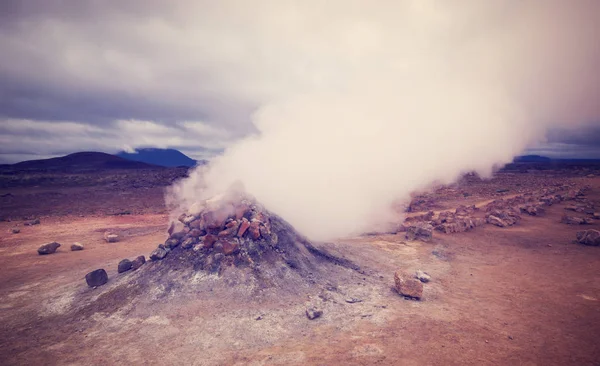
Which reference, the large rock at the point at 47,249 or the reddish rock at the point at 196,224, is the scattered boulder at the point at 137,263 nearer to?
the reddish rock at the point at 196,224

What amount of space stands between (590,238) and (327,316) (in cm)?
1462

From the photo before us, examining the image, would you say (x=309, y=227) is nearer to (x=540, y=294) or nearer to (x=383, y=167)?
(x=383, y=167)

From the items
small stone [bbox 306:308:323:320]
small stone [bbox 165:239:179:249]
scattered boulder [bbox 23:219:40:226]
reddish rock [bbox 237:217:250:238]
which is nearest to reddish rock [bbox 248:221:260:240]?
reddish rock [bbox 237:217:250:238]

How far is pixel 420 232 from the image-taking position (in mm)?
15891

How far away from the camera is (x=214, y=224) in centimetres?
1019

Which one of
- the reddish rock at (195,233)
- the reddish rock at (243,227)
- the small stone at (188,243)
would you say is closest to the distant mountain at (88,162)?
the reddish rock at (195,233)

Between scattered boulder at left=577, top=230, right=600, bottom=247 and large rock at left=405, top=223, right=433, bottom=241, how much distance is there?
6.88m

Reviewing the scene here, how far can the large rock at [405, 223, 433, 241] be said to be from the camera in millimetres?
15727

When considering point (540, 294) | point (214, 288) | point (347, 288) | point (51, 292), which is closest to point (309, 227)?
point (347, 288)

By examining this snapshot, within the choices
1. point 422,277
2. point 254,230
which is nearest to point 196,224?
point 254,230

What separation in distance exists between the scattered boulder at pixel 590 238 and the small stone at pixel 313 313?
14.6 m

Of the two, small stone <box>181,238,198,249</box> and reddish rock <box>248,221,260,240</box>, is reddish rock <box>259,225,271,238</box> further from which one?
small stone <box>181,238,198,249</box>

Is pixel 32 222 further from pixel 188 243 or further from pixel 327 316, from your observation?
pixel 327 316

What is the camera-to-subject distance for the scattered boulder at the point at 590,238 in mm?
13648
